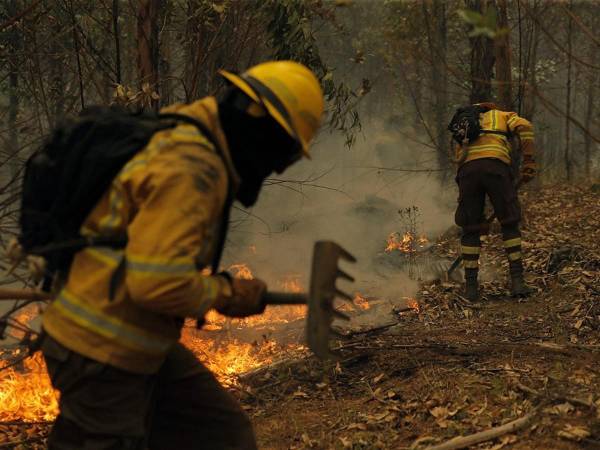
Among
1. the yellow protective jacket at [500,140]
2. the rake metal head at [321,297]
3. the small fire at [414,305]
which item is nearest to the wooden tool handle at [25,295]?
the rake metal head at [321,297]

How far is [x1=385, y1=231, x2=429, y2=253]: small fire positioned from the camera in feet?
37.6

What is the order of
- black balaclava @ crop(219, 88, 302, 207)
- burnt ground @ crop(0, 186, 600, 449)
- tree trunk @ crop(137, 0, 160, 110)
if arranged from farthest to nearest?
tree trunk @ crop(137, 0, 160, 110) < burnt ground @ crop(0, 186, 600, 449) < black balaclava @ crop(219, 88, 302, 207)

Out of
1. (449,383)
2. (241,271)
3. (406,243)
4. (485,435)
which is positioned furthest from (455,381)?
(406,243)

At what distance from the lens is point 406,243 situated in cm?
1166

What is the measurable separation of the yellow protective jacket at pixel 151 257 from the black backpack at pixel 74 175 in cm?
4

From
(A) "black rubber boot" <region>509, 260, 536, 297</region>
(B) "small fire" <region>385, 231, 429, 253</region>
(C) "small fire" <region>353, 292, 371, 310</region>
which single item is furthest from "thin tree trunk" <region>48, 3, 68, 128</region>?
(B) "small fire" <region>385, 231, 429, 253</region>

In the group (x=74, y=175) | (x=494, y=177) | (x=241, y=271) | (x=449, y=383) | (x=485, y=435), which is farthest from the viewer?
(x=241, y=271)

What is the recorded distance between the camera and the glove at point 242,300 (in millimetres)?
2465

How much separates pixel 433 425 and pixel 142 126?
8.52 ft

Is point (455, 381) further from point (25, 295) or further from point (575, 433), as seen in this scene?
point (25, 295)

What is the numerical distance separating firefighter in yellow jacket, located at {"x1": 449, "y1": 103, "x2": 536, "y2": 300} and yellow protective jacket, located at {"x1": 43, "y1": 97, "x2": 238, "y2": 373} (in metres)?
5.40

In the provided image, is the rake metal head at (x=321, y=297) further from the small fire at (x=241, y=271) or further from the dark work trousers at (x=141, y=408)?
the small fire at (x=241, y=271)

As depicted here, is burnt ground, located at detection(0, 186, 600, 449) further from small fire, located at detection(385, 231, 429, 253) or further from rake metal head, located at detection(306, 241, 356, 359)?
small fire, located at detection(385, 231, 429, 253)

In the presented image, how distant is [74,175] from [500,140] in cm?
592
